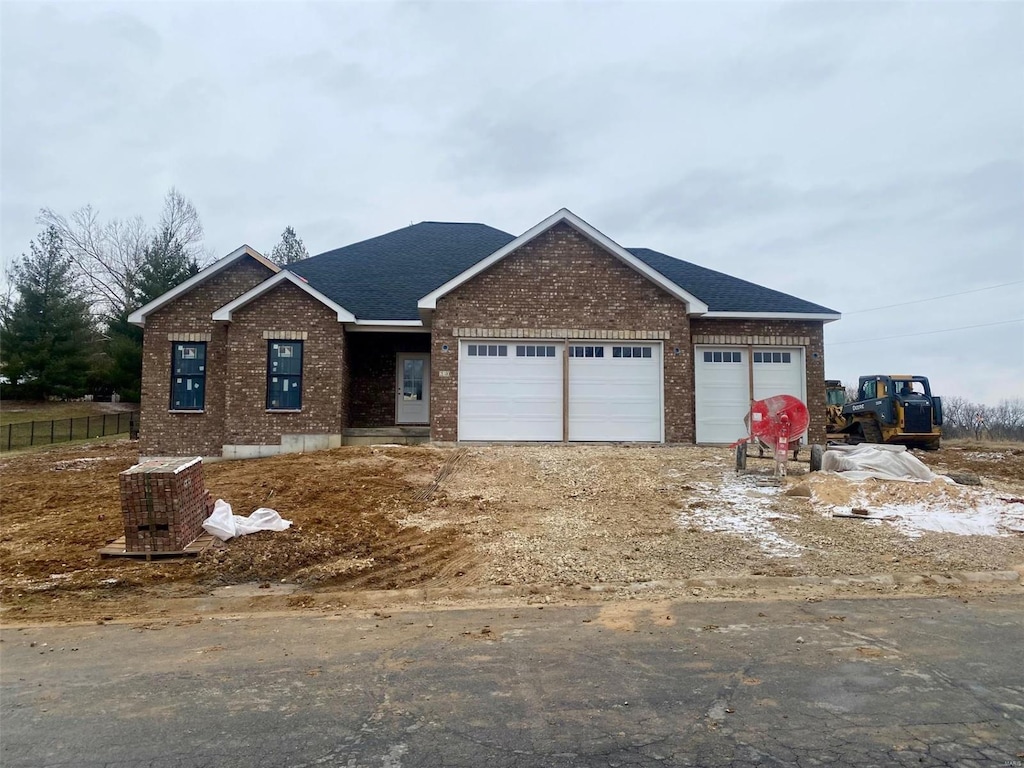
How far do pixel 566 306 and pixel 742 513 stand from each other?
24.5 feet

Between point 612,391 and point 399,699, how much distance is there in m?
12.3

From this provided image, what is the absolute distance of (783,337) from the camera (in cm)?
1666

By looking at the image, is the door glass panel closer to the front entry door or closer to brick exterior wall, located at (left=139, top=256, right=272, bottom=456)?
the front entry door

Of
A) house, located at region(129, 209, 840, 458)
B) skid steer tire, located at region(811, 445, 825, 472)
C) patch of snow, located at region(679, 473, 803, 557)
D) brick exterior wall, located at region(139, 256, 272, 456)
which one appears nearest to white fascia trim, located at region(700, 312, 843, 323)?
house, located at region(129, 209, 840, 458)

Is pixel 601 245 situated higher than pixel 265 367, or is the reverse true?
pixel 601 245

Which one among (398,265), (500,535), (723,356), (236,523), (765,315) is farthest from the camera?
(398,265)

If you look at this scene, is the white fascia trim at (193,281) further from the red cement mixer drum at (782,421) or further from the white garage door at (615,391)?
the red cement mixer drum at (782,421)

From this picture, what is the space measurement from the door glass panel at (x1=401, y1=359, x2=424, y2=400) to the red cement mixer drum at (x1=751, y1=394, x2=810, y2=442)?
8.99 m

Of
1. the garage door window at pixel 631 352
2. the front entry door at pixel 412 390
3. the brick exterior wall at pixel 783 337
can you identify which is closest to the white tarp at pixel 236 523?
the front entry door at pixel 412 390

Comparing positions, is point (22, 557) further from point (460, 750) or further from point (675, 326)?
point (675, 326)

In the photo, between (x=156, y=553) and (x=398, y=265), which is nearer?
(x=156, y=553)

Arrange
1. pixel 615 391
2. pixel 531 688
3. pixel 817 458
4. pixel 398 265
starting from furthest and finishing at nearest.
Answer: pixel 398 265 < pixel 615 391 < pixel 817 458 < pixel 531 688

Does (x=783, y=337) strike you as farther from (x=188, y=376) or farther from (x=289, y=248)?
(x=289, y=248)

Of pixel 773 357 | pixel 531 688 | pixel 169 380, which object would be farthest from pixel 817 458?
pixel 169 380
